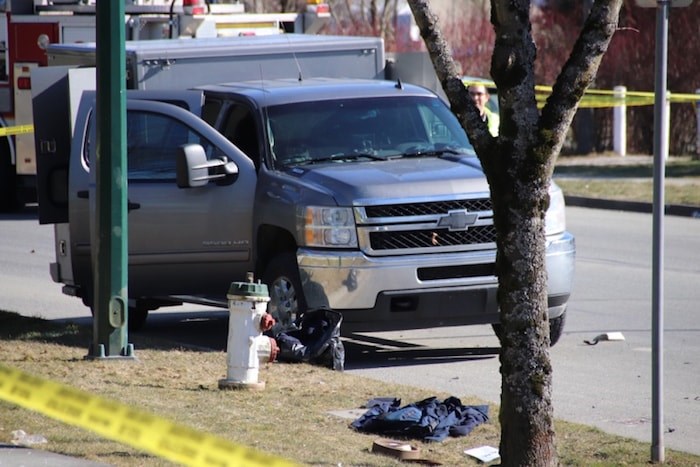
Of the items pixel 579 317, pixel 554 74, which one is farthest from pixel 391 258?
pixel 554 74

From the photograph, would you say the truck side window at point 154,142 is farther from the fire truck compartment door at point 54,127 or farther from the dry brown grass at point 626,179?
the dry brown grass at point 626,179

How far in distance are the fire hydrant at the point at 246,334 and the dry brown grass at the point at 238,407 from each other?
0.10 metres

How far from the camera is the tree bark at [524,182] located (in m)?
5.73

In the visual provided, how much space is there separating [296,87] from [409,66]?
8.69 feet

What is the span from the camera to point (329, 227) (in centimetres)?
931

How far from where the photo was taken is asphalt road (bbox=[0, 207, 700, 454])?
8164mm

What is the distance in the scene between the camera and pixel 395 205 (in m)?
9.34

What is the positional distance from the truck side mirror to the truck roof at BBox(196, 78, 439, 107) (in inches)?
35.2

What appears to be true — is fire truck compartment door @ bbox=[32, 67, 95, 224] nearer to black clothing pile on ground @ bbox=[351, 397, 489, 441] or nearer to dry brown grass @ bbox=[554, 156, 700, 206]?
black clothing pile on ground @ bbox=[351, 397, 489, 441]

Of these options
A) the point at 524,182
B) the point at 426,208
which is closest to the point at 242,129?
the point at 426,208

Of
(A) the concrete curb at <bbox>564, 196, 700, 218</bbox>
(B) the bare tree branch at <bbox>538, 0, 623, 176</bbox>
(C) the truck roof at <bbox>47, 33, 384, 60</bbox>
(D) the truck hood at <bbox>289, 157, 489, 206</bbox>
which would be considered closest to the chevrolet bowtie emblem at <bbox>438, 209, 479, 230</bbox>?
(D) the truck hood at <bbox>289, 157, 489, 206</bbox>

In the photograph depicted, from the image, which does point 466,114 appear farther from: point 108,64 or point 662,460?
point 108,64

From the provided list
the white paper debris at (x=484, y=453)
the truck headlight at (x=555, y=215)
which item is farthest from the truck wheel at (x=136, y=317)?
the white paper debris at (x=484, y=453)

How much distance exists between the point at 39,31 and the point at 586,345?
11.7 meters
